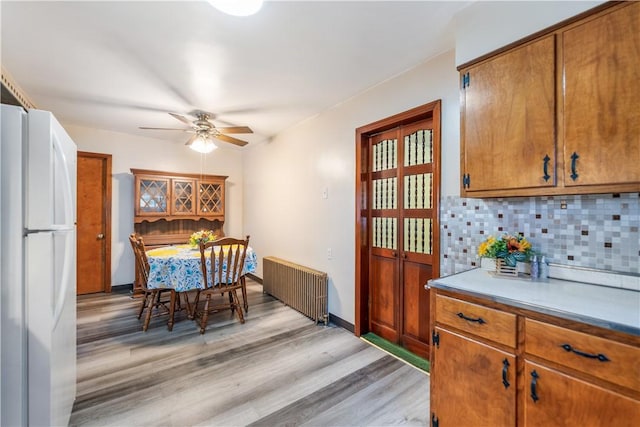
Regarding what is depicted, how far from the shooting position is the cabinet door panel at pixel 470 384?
119cm

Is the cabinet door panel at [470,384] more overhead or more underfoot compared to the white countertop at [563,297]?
more underfoot

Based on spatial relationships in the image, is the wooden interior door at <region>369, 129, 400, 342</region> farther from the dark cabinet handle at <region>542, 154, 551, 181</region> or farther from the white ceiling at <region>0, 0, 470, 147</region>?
the dark cabinet handle at <region>542, 154, 551, 181</region>

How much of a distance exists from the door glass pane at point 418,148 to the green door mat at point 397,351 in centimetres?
173

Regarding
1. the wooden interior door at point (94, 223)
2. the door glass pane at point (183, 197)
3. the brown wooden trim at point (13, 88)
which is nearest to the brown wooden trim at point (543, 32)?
the brown wooden trim at point (13, 88)

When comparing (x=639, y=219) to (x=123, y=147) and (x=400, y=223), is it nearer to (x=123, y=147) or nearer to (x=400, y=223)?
(x=400, y=223)

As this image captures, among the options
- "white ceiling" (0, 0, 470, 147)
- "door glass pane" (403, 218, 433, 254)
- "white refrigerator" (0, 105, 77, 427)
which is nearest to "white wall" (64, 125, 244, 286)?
"white ceiling" (0, 0, 470, 147)

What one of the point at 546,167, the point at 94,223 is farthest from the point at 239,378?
the point at 94,223

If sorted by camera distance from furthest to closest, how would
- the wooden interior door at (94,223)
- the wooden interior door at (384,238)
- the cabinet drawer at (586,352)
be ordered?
the wooden interior door at (94,223)
the wooden interior door at (384,238)
the cabinet drawer at (586,352)

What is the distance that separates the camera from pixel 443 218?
6.81 feet

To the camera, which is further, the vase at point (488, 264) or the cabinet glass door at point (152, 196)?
the cabinet glass door at point (152, 196)

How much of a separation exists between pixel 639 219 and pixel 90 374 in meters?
3.72

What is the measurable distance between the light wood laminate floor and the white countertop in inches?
38.7

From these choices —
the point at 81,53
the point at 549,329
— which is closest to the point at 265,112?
the point at 81,53

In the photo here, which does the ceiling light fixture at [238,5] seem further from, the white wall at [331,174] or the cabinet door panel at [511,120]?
the white wall at [331,174]
